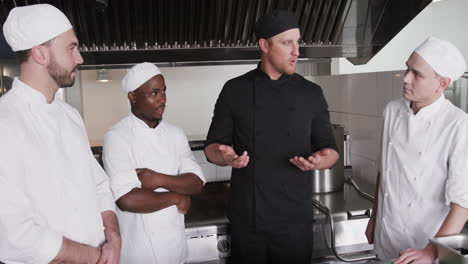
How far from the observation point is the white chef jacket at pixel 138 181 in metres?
1.63

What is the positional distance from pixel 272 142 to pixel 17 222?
38.3 inches

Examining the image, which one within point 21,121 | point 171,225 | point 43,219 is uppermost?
point 21,121

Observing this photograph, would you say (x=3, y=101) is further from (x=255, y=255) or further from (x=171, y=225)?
(x=255, y=255)

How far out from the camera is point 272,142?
1.71 meters

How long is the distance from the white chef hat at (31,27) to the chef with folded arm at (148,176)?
0.50m

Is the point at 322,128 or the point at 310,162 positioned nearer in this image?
the point at 310,162

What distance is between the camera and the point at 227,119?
1766 mm

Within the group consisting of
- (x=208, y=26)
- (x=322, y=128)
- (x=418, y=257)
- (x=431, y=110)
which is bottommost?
(x=418, y=257)

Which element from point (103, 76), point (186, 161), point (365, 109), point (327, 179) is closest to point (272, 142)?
point (186, 161)

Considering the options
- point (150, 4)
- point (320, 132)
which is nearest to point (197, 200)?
point (320, 132)

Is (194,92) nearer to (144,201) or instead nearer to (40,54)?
(144,201)

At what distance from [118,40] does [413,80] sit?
1.56 meters

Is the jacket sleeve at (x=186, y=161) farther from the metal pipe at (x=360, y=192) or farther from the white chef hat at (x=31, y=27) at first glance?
the metal pipe at (x=360, y=192)

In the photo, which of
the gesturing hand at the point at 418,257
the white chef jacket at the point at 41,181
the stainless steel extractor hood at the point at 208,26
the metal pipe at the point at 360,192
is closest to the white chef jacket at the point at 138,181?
the white chef jacket at the point at 41,181
